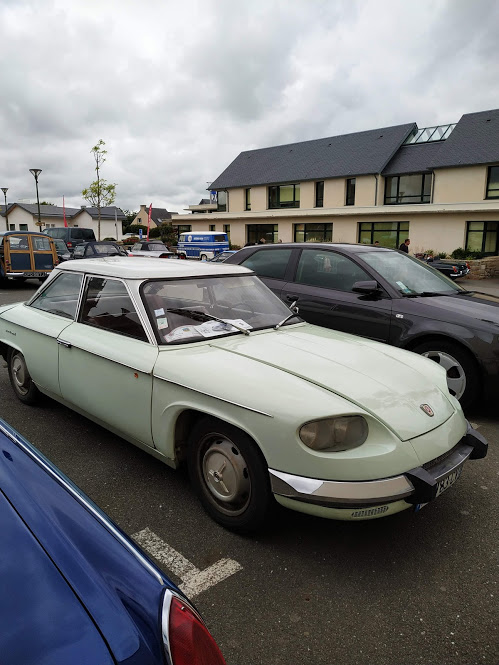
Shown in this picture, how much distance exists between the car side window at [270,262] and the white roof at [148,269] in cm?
221

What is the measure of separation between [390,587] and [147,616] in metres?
1.68

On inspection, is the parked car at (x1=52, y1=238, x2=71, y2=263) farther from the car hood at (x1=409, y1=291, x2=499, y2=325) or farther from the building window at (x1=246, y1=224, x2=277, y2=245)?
the building window at (x1=246, y1=224, x2=277, y2=245)

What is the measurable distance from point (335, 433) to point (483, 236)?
31.5 metres

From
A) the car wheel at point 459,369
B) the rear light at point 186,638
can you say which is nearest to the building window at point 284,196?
the car wheel at point 459,369

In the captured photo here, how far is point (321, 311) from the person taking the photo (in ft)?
18.4

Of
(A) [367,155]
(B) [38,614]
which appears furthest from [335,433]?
(A) [367,155]

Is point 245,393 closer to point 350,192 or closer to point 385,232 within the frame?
point 385,232

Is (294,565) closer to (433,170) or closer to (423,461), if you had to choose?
(423,461)

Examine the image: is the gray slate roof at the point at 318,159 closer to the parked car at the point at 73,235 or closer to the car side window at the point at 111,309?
the parked car at the point at 73,235

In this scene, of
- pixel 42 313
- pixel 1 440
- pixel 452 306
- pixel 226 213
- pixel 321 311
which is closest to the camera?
pixel 1 440

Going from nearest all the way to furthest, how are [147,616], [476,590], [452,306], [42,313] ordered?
[147,616], [476,590], [42,313], [452,306]

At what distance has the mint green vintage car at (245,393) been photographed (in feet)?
7.73

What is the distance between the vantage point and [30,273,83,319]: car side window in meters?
4.04

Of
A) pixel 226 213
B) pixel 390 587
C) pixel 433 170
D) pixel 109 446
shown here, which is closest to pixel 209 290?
pixel 109 446
